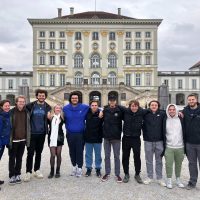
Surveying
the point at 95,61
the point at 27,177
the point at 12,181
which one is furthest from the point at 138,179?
the point at 95,61

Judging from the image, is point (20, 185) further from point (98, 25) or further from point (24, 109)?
point (98, 25)

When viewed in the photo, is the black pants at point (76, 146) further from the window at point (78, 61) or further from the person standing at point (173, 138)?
the window at point (78, 61)

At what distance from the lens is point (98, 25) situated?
186 feet

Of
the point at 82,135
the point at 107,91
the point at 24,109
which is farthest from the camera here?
the point at 107,91

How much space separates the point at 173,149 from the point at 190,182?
2.45 ft

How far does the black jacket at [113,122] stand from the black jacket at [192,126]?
4.87 ft

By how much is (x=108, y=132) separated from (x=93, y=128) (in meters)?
0.42

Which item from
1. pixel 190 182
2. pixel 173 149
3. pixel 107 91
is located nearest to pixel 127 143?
pixel 173 149

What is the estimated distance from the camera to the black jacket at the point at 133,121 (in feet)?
24.5

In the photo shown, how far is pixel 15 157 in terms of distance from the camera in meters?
7.53

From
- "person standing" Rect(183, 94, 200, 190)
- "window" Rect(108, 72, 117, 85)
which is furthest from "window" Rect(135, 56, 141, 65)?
"person standing" Rect(183, 94, 200, 190)

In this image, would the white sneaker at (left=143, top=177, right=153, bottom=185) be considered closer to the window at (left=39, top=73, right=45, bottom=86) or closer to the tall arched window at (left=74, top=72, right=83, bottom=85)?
the tall arched window at (left=74, top=72, right=83, bottom=85)

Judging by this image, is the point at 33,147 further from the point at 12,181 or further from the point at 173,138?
the point at 173,138

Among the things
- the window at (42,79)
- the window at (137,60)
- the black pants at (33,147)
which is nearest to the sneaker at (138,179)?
the black pants at (33,147)
